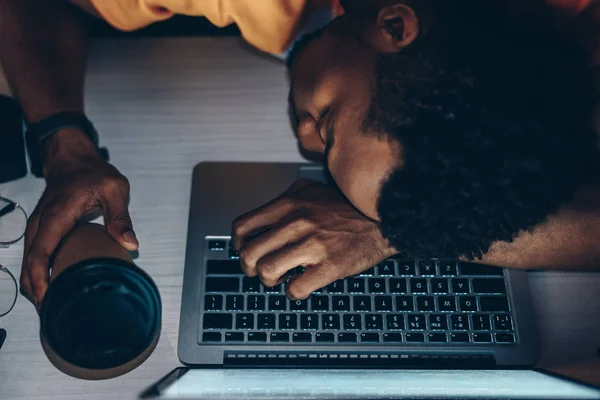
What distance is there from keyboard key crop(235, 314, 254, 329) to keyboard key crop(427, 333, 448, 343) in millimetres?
215

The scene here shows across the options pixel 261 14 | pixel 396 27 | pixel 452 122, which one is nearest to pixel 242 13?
pixel 261 14

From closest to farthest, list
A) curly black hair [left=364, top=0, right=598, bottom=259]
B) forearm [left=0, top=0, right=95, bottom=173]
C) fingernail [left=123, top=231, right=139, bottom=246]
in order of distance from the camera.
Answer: curly black hair [left=364, top=0, right=598, bottom=259] → fingernail [left=123, top=231, right=139, bottom=246] → forearm [left=0, top=0, right=95, bottom=173]

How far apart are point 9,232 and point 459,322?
583 millimetres

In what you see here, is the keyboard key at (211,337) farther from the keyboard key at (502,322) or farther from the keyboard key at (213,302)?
the keyboard key at (502,322)

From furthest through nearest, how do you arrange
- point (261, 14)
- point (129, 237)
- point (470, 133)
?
point (261, 14)
point (129, 237)
point (470, 133)

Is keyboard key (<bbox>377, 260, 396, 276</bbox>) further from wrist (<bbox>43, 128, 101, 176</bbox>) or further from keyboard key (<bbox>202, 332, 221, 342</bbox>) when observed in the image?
wrist (<bbox>43, 128, 101, 176</bbox>)

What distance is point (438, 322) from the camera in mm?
715

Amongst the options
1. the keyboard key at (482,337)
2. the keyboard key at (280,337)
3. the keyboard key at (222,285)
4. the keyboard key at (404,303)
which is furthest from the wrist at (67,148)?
the keyboard key at (482,337)

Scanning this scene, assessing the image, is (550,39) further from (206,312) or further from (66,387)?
(66,387)

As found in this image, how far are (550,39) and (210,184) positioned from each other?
46 cm

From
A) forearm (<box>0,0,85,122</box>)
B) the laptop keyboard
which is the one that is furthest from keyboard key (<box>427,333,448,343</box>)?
forearm (<box>0,0,85,122</box>)

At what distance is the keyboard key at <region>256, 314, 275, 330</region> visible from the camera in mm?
704

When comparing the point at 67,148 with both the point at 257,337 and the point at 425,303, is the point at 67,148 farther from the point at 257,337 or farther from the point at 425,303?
the point at 425,303

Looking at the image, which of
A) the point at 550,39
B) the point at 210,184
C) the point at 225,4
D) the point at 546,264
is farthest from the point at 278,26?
the point at 546,264
